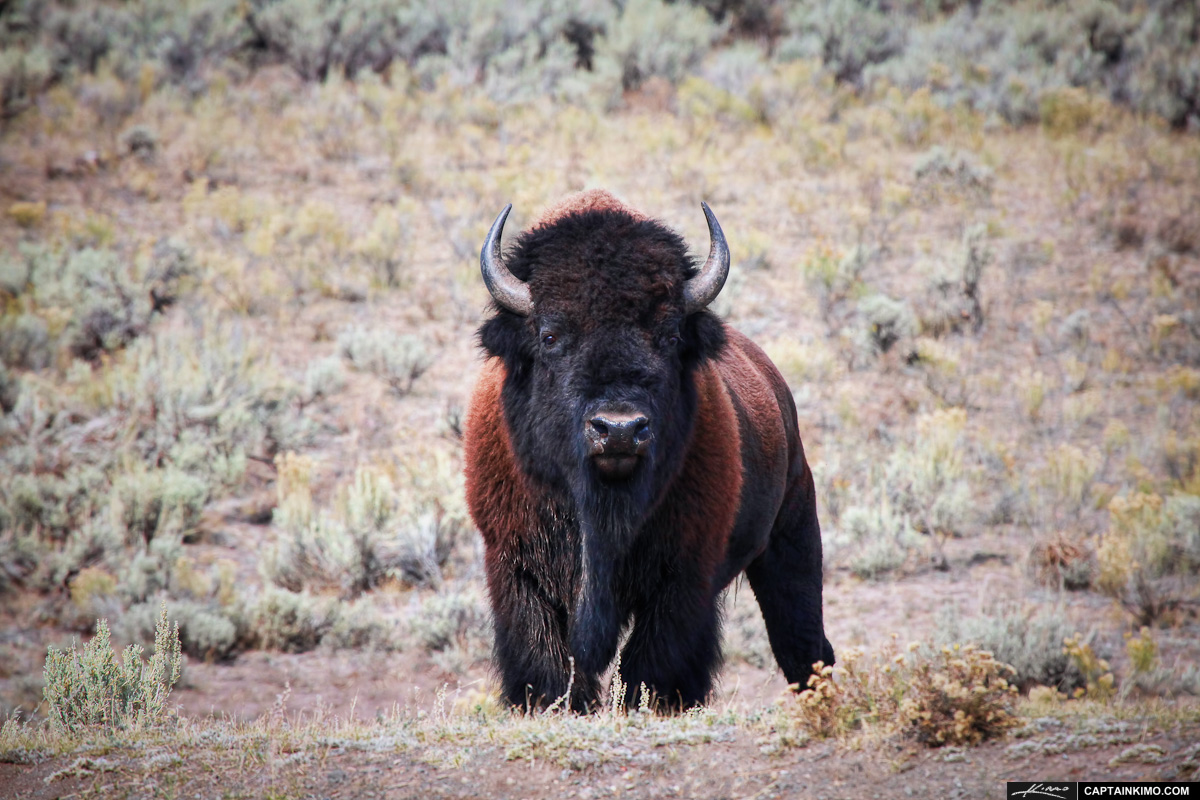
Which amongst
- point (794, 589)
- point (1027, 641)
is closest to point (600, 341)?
point (794, 589)

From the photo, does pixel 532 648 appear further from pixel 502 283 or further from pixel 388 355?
pixel 388 355

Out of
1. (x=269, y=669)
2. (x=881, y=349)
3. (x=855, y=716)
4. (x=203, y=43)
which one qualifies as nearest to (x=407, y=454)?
(x=269, y=669)

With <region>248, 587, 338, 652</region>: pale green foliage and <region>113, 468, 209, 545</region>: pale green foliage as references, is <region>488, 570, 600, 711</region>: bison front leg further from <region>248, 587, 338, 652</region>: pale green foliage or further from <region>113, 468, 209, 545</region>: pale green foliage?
<region>113, 468, 209, 545</region>: pale green foliage

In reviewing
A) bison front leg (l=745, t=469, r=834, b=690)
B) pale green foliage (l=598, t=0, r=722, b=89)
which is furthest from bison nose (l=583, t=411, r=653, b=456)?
pale green foliage (l=598, t=0, r=722, b=89)

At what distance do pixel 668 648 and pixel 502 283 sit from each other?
5.72 feet

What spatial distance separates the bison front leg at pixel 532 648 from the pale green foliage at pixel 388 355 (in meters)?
7.04

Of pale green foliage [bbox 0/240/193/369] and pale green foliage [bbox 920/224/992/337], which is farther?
pale green foliage [bbox 920/224/992/337]

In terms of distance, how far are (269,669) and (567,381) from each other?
4.67 m

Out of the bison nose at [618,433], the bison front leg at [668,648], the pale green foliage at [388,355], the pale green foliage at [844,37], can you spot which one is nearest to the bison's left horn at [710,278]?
the bison nose at [618,433]

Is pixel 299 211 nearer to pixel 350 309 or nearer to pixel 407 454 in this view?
pixel 350 309

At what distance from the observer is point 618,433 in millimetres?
3795

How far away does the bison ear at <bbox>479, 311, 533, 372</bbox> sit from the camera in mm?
4512

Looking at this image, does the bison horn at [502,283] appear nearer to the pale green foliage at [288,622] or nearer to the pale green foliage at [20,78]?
the pale green foliage at [288,622]
